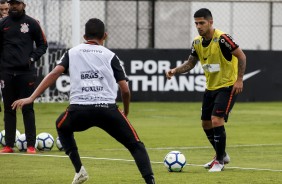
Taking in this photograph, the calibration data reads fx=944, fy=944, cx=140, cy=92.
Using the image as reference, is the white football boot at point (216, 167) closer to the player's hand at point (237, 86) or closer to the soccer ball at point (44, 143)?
the player's hand at point (237, 86)

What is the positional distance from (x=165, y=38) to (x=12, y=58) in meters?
18.2

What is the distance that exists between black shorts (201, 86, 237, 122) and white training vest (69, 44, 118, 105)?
2907 mm

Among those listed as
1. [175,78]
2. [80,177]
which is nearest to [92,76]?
[80,177]

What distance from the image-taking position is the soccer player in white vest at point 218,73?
1246 cm

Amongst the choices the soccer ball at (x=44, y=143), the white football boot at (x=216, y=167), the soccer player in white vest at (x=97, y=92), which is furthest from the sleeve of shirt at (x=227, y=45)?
the soccer ball at (x=44, y=143)

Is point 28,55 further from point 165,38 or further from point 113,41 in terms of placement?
point 165,38

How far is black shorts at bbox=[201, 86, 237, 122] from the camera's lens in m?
12.6

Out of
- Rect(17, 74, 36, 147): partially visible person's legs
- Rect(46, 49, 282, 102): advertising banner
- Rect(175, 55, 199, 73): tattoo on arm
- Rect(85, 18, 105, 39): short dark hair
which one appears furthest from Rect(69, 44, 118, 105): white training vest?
Rect(46, 49, 282, 102): advertising banner

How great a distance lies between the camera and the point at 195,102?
27172 mm

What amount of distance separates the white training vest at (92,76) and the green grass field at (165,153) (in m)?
1.44

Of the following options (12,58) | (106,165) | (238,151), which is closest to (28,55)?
(12,58)

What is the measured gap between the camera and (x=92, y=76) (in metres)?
9.91

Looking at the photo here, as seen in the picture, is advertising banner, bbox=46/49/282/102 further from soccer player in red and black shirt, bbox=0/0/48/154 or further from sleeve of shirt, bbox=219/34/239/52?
sleeve of shirt, bbox=219/34/239/52

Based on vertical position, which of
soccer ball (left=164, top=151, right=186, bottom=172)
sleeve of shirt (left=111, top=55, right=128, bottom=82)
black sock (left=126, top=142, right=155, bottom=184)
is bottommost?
soccer ball (left=164, top=151, right=186, bottom=172)
